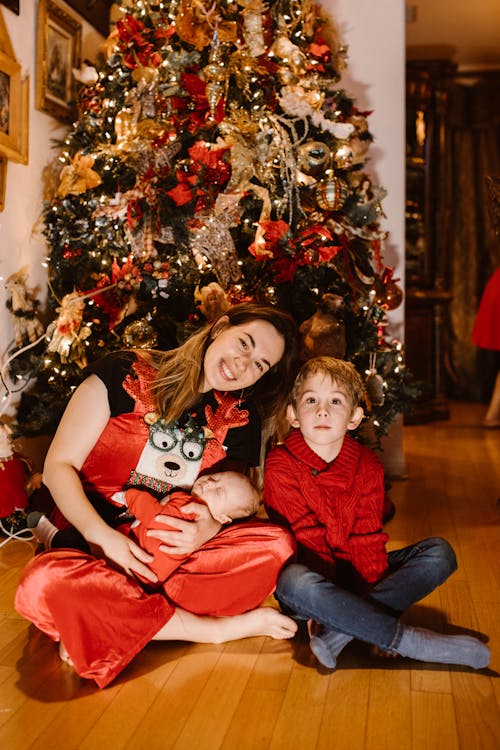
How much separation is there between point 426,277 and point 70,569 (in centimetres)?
491

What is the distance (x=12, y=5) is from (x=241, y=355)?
1787 millimetres

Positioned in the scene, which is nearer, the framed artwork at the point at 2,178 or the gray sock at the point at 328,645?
the gray sock at the point at 328,645

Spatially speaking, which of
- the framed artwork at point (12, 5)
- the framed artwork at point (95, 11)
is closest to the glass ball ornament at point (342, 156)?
the framed artwork at point (12, 5)

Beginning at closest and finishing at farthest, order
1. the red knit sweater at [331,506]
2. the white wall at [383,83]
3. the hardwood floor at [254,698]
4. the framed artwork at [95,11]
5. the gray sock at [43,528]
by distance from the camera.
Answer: the hardwood floor at [254,698], the red knit sweater at [331,506], the gray sock at [43,528], the framed artwork at [95,11], the white wall at [383,83]

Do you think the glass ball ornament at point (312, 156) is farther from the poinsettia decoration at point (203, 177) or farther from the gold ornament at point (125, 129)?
the gold ornament at point (125, 129)

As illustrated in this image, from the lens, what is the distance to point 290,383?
227 centimetres

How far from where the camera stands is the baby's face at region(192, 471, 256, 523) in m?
2.07

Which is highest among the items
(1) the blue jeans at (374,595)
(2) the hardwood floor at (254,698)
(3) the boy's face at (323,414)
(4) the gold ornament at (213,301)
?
(4) the gold ornament at (213,301)

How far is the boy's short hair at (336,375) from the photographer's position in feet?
6.99

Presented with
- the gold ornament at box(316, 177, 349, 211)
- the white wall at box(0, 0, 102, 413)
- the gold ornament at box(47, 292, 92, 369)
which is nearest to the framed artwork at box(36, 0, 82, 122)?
the white wall at box(0, 0, 102, 413)

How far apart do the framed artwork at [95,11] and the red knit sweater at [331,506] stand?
2.44 m

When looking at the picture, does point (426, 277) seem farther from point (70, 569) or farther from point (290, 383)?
point (70, 569)

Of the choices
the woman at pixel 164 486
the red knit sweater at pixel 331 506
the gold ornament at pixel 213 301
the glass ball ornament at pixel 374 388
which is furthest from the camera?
the glass ball ornament at pixel 374 388

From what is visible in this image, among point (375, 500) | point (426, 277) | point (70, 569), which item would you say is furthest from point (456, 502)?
point (426, 277)
